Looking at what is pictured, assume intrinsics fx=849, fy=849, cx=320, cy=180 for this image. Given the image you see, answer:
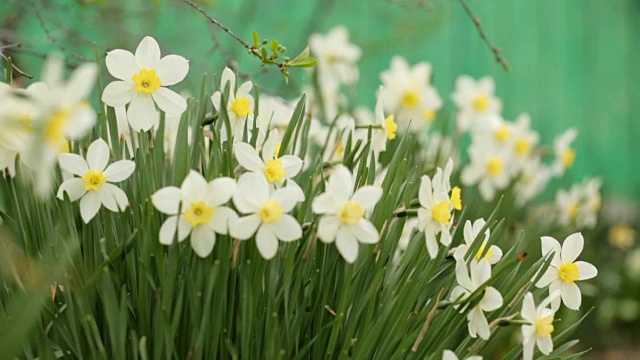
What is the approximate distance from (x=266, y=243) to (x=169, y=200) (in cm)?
13

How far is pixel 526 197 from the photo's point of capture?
3629 millimetres

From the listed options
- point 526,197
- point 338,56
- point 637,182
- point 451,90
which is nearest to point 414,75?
point 338,56

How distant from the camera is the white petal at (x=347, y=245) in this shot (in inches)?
43.6

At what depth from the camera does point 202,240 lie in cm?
108

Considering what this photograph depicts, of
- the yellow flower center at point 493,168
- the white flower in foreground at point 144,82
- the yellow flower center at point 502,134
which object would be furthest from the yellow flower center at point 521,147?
the white flower in foreground at point 144,82

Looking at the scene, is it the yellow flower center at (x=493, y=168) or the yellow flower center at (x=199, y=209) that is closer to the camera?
the yellow flower center at (x=199, y=209)


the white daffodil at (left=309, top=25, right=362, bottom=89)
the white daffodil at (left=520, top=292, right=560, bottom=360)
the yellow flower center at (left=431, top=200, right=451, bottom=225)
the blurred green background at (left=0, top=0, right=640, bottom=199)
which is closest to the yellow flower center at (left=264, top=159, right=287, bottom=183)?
the yellow flower center at (left=431, top=200, right=451, bottom=225)

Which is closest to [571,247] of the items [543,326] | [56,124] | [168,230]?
[543,326]

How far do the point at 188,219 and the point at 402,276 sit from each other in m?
0.37

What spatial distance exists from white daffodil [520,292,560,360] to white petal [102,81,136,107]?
0.65 metres

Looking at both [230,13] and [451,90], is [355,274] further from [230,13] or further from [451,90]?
[451,90]

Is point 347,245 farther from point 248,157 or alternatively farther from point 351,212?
point 248,157

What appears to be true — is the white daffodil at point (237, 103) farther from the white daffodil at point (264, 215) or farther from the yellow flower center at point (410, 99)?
the yellow flower center at point (410, 99)

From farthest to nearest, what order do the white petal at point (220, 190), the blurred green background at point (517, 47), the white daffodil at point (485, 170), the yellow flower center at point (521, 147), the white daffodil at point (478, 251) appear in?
the blurred green background at point (517, 47) < the yellow flower center at point (521, 147) < the white daffodil at point (485, 170) < the white daffodil at point (478, 251) < the white petal at point (220, 190)
